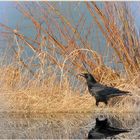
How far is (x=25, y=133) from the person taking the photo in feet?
14.3

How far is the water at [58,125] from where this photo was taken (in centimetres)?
424

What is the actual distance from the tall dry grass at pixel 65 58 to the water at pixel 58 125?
49cm

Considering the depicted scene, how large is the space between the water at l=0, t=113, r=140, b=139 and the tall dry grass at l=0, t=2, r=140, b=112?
0.49 meters

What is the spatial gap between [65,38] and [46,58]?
1.36ft

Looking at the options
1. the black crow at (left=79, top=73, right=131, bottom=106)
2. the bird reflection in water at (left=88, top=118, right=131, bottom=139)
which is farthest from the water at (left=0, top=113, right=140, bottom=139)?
the black crow at (left=79, top=73, right=131, bottom=106)

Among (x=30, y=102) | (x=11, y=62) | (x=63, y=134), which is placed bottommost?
(x=63, y=134)

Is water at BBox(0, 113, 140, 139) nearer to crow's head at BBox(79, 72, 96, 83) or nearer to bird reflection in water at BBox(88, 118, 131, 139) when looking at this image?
bird reflection in water at BBox(88, 118, 131, 139)

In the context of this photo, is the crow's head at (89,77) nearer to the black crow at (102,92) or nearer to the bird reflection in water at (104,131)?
the black crow at (102,92)

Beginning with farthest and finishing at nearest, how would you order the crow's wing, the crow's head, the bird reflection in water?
the crow's head, the crow's wing, the bird reflection in water

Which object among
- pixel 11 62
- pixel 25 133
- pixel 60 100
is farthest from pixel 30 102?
pixel 25 133

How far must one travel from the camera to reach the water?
13.9ft

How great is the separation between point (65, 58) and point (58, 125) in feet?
5.48

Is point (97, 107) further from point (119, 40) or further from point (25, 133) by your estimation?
point (25, 133)

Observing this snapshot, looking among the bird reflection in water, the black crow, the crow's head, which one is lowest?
the bird reflection in water
